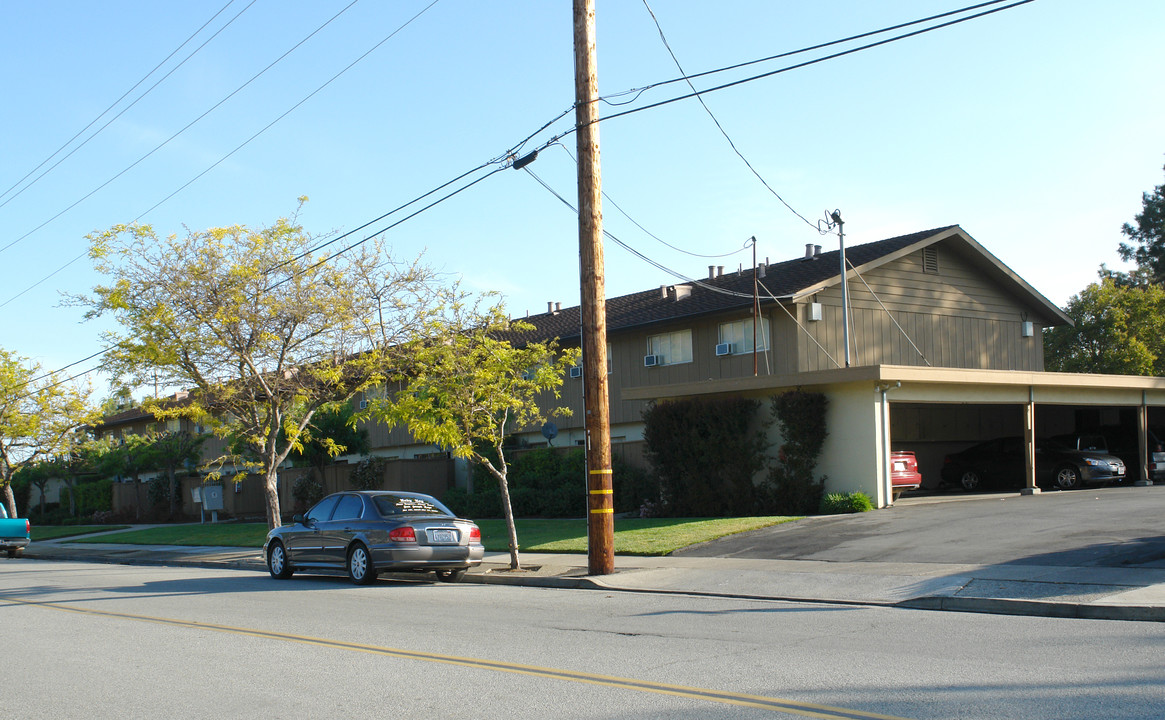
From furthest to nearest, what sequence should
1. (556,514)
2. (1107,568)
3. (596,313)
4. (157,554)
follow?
1. (556,514)
2. (157,554)
3. (596,313)
4. (1107,568)

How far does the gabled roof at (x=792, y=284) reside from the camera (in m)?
27.0

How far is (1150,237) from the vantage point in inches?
2034

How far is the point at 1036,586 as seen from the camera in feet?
37.6

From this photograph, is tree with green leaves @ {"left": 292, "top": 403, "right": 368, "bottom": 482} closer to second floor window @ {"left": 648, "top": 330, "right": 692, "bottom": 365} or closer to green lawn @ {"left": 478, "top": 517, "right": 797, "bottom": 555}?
second floor window @ {"left": 648, "top": 330, "right": 692, "bottom": 365}

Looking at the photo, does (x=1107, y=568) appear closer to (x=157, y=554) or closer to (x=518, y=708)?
(x=518, y=708)

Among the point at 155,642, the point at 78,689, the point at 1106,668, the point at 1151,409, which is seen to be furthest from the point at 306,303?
the point at 1151,409

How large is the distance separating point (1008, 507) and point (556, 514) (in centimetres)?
1191

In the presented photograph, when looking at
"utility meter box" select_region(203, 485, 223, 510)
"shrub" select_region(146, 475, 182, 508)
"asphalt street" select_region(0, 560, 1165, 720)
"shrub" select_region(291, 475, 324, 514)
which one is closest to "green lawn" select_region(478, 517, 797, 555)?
"asphalt street" select_region(0, 560, 1165, 720)

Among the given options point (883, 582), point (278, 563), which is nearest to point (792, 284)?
point (883, 582)

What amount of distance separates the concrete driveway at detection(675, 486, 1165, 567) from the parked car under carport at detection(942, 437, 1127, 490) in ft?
11.1

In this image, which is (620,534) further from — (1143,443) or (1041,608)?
(1143,443)

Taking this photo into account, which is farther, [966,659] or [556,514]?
[556,514]

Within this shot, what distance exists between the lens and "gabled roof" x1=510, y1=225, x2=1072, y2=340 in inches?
1065

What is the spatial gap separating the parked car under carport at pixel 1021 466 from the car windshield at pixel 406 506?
54.3 feet
